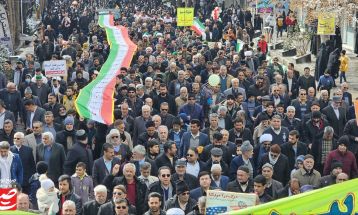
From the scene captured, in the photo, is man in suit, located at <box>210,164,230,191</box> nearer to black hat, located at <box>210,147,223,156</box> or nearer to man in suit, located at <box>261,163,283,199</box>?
man in suit, located at <box>261,163,283,199</box>

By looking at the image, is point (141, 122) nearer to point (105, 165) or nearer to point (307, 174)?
point (105, 165)

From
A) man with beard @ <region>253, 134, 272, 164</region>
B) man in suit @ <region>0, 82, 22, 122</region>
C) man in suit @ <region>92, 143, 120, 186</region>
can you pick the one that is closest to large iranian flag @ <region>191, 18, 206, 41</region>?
man in suit @ <region>0, 82, 22, 122</region>

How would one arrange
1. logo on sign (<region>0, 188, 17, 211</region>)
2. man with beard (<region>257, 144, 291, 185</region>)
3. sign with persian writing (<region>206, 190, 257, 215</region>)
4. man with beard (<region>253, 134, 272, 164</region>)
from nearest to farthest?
sign with persian writing (<region>206, 190, 257, 215</region>), logo on sign (<region>0, 188, 17, 211</region>), man with beard (<region>257, 144, 291, 185</region>), man with beard (<region>253, 134, 272, 164</region>)

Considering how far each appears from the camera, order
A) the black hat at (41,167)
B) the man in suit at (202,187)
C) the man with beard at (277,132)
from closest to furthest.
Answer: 1. the man in suit at (202,187)
2. the black hat at (41,167)
3. the man with beard at (277,132)

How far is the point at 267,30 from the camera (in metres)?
35.9

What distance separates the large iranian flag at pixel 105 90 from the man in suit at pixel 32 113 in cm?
64

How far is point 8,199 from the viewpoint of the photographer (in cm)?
905

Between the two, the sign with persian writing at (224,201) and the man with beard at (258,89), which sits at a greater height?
the sign with persian writing at (224,201)

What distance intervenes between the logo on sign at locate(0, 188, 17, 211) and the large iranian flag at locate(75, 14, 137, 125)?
479 centimetres

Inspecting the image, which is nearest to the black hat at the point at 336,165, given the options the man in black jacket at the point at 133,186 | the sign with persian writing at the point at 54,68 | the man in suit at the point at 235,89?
the man in black jacket at the point at 133,186

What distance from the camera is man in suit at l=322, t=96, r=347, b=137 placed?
1477cm

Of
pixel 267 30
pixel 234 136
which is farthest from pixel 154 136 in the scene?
pixel 267 30

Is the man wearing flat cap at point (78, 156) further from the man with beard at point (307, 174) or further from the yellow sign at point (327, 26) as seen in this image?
the yellow sign at point (327, 26)

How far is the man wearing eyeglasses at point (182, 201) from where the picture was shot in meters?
9.95
